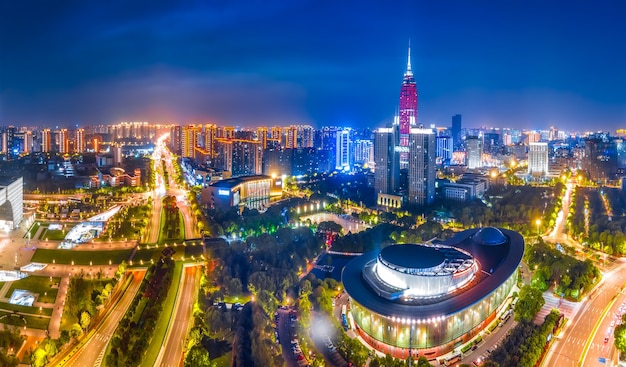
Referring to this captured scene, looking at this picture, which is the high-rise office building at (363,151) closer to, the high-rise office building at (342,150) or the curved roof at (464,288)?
the high-rise office building at (342,150)

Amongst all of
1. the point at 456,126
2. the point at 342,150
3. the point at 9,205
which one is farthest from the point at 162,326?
the point at 456,126

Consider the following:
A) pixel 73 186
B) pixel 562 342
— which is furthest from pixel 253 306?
pixel 73 186

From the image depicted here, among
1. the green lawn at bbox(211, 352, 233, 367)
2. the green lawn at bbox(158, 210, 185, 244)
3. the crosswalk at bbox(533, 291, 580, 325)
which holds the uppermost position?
the green lawn at bbox(158, 210, 185, 244)

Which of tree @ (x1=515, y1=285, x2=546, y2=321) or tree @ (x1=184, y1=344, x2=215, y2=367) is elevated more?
tree @ (x1=515, y1=285, x2=546, y2=321)

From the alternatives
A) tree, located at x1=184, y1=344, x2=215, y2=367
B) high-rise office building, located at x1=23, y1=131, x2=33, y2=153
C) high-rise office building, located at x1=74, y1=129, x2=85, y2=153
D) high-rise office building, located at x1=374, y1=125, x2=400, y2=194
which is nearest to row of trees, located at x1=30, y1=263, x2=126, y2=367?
tree, located at x1=184, y1=344, x2=215, y2=367

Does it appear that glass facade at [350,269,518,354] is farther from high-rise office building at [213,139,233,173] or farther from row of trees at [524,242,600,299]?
high-rise office building at [213,139,233,173]

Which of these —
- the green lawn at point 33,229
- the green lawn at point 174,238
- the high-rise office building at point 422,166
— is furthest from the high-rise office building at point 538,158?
the green lawn at point 33,229
